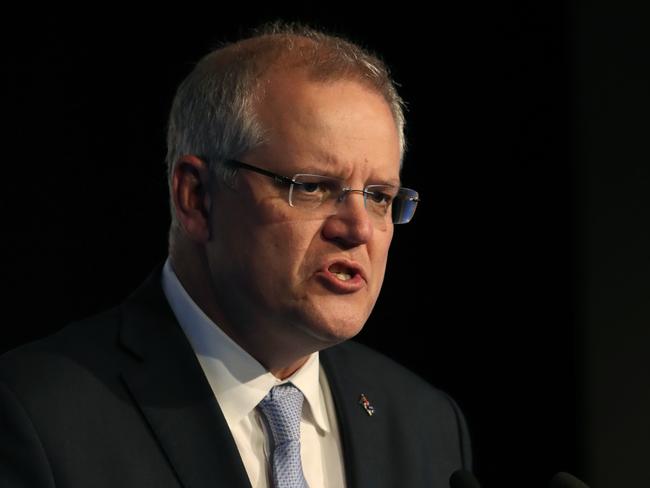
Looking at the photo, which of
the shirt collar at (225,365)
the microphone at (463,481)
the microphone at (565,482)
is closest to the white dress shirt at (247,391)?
the shirt collar at (225,365)

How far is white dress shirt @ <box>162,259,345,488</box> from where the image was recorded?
1.89m

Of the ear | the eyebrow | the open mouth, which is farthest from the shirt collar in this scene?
the eyebrow

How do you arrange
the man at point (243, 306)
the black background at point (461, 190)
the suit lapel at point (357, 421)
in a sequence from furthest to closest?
the black background at point (461, 190) → the suit lapel at point (357, 421) → the man at point (243, 306)

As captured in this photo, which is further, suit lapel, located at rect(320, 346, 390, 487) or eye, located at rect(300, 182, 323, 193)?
suit lapel, located at rect(320, 346, 390, 487)

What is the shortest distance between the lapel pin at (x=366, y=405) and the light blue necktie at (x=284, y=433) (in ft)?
0.70

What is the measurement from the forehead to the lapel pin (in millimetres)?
525

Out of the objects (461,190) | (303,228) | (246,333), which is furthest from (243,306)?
(461,190)

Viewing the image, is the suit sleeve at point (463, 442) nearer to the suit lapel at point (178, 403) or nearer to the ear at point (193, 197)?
the suit lapel at point (178, 403)

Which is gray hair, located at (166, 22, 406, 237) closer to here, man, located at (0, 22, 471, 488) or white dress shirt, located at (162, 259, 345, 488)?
man, located at (0, 22, 471, 488)

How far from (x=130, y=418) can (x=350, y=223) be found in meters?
0.52

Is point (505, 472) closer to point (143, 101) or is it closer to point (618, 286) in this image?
point (618, 286)

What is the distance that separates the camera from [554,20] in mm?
2914

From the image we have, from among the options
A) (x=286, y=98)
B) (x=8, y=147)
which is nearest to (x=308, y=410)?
(x=286, y=98)

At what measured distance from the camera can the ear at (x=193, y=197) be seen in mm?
1914
